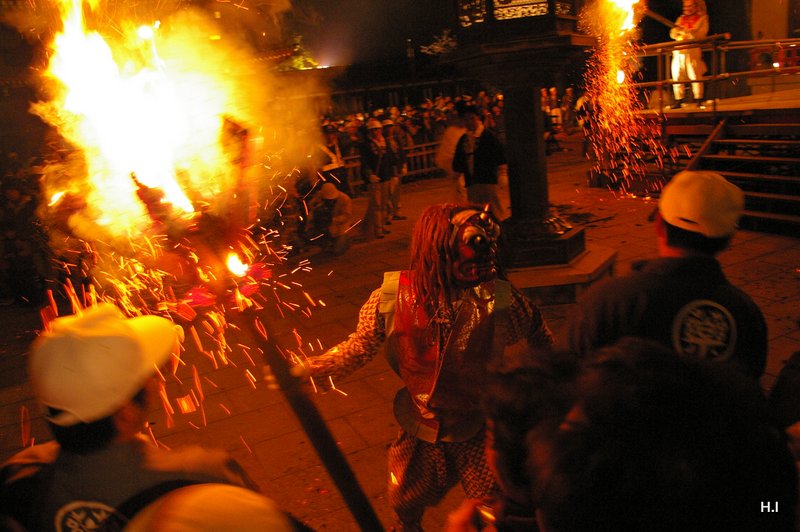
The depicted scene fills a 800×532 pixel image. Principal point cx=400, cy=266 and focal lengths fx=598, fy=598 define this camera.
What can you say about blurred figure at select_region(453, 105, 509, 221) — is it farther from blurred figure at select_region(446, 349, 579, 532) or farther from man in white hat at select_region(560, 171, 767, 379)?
blurred figure at select_region(446, 349, 579, 532)

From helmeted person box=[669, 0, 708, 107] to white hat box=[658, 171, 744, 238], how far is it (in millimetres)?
11184

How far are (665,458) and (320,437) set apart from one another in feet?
4.13

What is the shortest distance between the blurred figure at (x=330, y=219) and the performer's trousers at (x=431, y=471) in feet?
24.5

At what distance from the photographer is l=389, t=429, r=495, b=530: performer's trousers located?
2510 mm

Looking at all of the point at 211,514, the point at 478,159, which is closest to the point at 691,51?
the point at 478,159

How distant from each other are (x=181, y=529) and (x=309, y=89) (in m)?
26.7

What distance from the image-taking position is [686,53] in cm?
1212

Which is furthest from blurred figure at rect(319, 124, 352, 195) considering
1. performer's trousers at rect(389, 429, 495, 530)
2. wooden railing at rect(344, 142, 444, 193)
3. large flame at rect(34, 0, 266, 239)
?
performer's trousers at rect(389, 429, 495, 530)

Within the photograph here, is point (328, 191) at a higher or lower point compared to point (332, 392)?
higher

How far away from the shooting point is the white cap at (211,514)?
3.72ft

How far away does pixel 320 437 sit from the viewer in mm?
1938

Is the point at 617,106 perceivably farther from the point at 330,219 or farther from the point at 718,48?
the point at 330,219

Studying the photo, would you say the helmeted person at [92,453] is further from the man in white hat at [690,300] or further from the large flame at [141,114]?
the large flame at [141,114]

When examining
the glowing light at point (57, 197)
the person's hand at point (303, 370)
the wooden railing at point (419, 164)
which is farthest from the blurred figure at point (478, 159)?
the wooden railing at point (419, 164)
